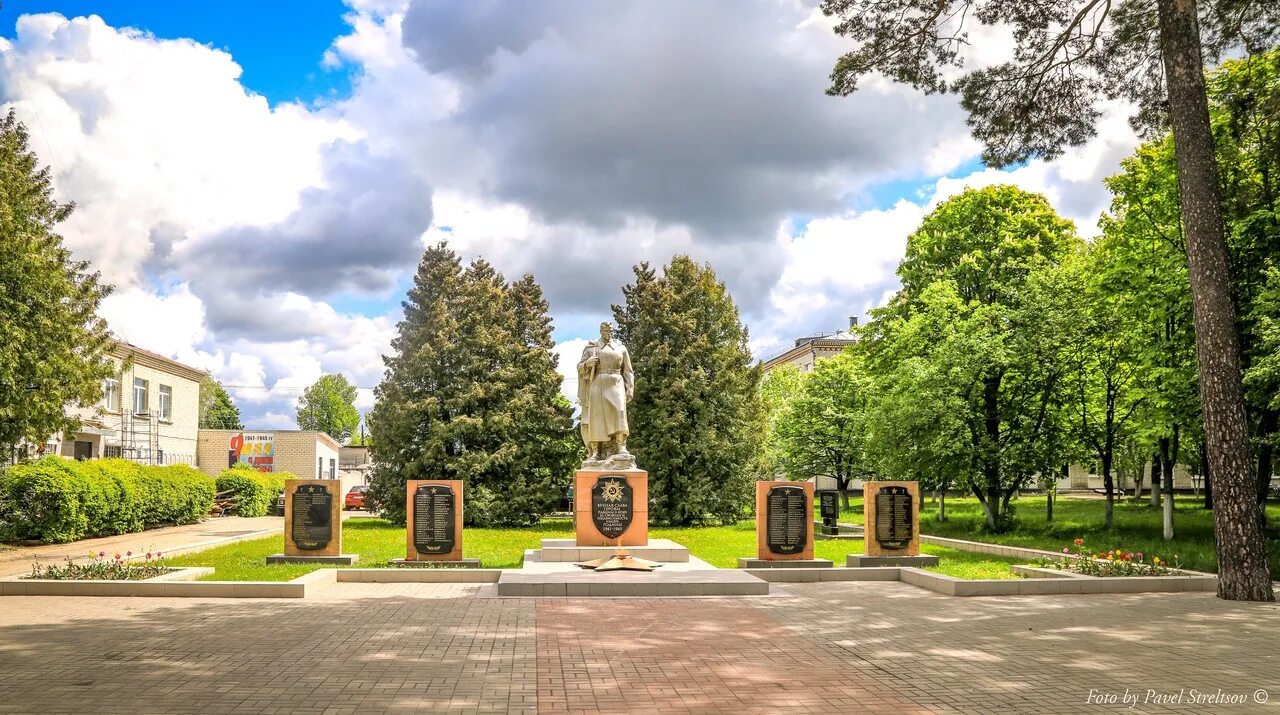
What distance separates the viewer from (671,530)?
94.7 ft

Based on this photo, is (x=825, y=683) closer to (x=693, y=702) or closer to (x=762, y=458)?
(x=693, y=702)

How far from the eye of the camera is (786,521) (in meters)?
15.7

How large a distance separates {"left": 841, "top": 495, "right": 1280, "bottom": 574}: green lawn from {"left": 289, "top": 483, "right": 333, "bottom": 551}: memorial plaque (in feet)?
47.5

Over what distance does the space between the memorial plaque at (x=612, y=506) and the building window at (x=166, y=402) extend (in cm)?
3088

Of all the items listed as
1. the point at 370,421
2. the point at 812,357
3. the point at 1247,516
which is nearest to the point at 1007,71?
the point at 1247,516

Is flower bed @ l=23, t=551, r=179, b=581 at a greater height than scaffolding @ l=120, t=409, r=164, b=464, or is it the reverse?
scaffolding @ l=120, t=409, r=164, b=464

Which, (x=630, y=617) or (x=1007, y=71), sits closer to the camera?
(x=630, y=617)

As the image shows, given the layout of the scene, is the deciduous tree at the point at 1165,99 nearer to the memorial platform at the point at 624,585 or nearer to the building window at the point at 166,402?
the memorial platform at the point at 624,585

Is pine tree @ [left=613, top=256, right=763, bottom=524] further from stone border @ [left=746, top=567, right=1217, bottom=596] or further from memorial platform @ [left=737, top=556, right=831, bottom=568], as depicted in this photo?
stone border @ [left=746, top=567, right=1217, bottom=596]

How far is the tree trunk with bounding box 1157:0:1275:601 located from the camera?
11.9 m

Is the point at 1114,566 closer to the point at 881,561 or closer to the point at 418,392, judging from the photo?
the point at 881,561

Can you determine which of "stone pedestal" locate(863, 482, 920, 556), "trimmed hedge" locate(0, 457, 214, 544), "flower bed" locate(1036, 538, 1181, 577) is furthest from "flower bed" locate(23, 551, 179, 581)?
"flower bed" locate(1036, 538, 1181, 577)

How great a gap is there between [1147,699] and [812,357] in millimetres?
64353

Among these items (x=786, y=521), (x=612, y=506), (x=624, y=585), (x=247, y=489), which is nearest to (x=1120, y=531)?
(x=786, y=521)
